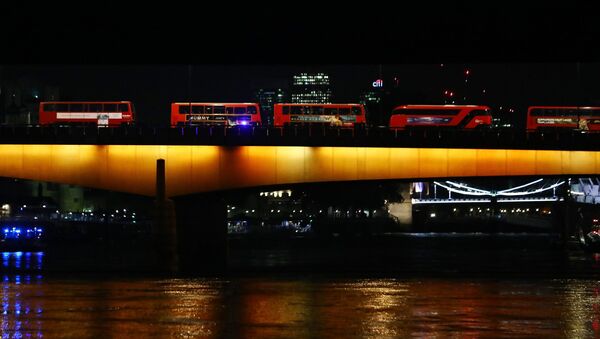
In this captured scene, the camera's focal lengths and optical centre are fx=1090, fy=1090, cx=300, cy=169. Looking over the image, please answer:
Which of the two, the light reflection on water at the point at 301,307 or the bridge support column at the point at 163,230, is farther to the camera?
the bridge support column at the point at 163,230

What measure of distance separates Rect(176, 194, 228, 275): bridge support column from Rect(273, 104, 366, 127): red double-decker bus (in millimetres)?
10039

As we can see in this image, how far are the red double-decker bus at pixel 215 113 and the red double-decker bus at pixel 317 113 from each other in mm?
2120

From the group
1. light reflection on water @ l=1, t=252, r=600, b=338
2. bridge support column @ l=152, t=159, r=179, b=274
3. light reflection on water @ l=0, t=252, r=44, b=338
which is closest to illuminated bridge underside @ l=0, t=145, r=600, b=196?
bridge support column @ l=152, t=159, r=179, b=274

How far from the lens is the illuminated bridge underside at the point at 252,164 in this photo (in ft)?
253

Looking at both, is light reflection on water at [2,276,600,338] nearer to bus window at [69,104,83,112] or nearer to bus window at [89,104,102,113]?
bus window at [89,104,102,113]

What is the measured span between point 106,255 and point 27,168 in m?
23.8

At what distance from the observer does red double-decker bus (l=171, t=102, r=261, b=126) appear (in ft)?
302

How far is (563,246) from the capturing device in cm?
11456

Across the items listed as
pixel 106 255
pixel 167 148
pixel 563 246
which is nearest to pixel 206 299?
pixel 167 148

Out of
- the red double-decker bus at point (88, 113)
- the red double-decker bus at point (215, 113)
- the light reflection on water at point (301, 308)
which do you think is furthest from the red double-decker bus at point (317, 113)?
the light reflection on water at point (301, 308)

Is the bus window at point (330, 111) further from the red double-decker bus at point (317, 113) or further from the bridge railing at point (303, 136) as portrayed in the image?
the bridge railing at point (303, 136)

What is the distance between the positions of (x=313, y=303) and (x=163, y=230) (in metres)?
34.3

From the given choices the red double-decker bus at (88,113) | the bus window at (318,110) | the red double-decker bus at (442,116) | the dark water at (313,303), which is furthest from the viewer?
the bus window at (318,110)

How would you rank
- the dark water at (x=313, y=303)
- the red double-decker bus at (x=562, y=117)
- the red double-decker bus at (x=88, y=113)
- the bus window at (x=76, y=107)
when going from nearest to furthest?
the dark water at (x=313, y=303) < the red double-decker bus at (x=562, y=117) < the red double-decker bus at (x=88, y=113) < the bus window at (x=76, y=107)
